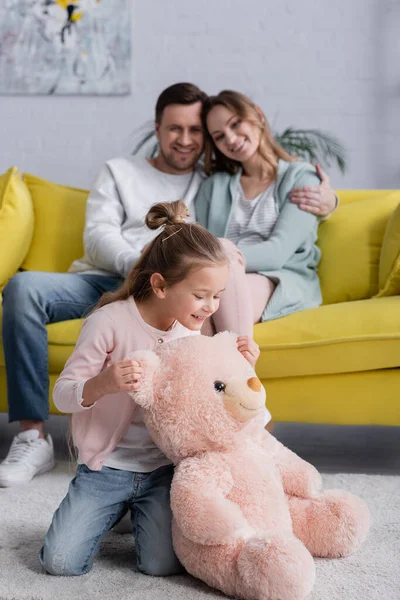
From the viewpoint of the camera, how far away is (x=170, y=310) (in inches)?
58.5

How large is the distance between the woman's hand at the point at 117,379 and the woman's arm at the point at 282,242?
0.95m

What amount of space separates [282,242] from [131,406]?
942 millimetres

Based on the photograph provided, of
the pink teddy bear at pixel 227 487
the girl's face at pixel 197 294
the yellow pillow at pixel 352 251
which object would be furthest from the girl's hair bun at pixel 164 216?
the yellow pillow at pixel 352 251

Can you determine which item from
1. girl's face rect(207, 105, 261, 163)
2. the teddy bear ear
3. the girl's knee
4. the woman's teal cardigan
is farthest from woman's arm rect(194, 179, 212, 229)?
the girl's knee

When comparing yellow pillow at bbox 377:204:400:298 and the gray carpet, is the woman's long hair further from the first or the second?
the gray carpet

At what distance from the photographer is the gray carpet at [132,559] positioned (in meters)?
1.32

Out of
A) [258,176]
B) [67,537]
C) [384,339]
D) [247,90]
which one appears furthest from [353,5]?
[67,537]

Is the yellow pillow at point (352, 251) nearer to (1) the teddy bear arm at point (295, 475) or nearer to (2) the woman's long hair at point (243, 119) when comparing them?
(2) the woman's long hair at point (243, 119)

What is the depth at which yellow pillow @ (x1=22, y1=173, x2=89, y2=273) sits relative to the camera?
261cm

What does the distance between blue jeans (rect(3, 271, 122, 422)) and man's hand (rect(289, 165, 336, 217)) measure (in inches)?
26.8

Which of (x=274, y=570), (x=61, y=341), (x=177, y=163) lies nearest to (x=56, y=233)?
(x=177, y=163)

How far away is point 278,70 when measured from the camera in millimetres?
3381

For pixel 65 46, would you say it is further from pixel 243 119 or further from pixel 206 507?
pixel 206 507

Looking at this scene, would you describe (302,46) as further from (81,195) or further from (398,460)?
(398,460)
